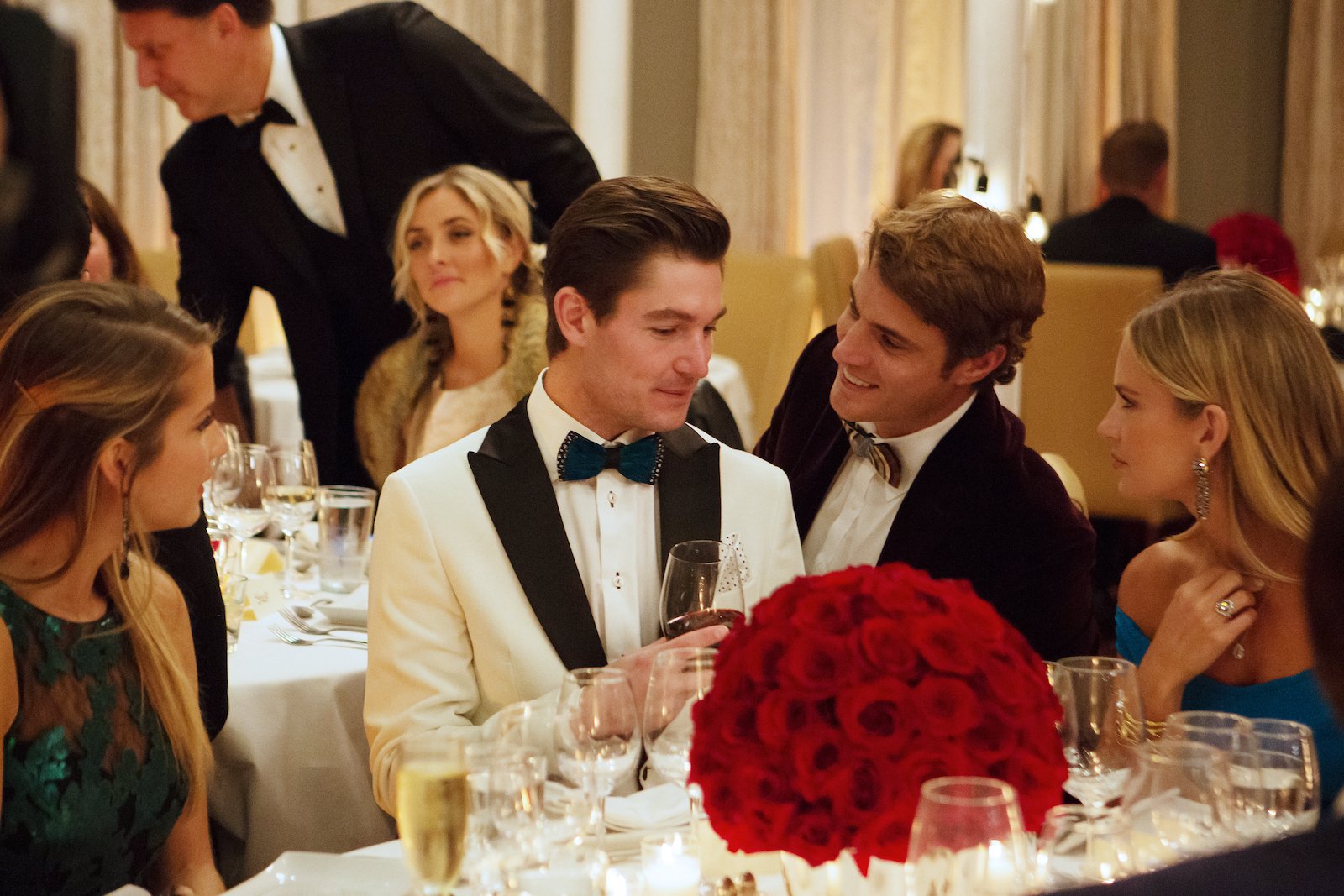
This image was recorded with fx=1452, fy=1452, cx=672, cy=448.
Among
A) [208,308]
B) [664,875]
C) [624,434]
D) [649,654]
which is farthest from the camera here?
[208,308]

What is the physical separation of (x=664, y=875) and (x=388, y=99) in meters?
2.73

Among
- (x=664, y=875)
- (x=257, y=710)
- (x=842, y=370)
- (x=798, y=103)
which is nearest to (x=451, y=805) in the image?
(x=664, y=875)

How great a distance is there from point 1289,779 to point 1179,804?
143mm

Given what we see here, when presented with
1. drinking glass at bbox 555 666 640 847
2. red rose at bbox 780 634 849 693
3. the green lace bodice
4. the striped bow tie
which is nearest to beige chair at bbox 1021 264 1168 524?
the striped bow tie

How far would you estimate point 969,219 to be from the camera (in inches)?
92.6

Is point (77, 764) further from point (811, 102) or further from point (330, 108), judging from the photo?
point (811, 102)

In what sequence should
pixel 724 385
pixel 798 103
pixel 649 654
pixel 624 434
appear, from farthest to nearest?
pixel 798 103 → pixel 724 385 → pixel 624 434 → pixel 649 654

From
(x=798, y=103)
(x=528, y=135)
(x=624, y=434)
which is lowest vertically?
(x=624, y=434)

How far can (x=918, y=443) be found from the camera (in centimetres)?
246

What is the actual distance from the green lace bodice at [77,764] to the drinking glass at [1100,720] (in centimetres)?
118

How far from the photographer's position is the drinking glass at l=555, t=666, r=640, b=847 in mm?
1442

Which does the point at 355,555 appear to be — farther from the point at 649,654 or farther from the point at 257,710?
the point at 649,654

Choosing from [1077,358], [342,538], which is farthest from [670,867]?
[1077,358]

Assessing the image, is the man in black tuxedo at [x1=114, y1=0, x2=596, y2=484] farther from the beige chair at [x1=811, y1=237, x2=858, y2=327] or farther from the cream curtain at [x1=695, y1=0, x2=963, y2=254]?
the cream curtain at [x1=695, y1=0, x2=963, y2=254]
